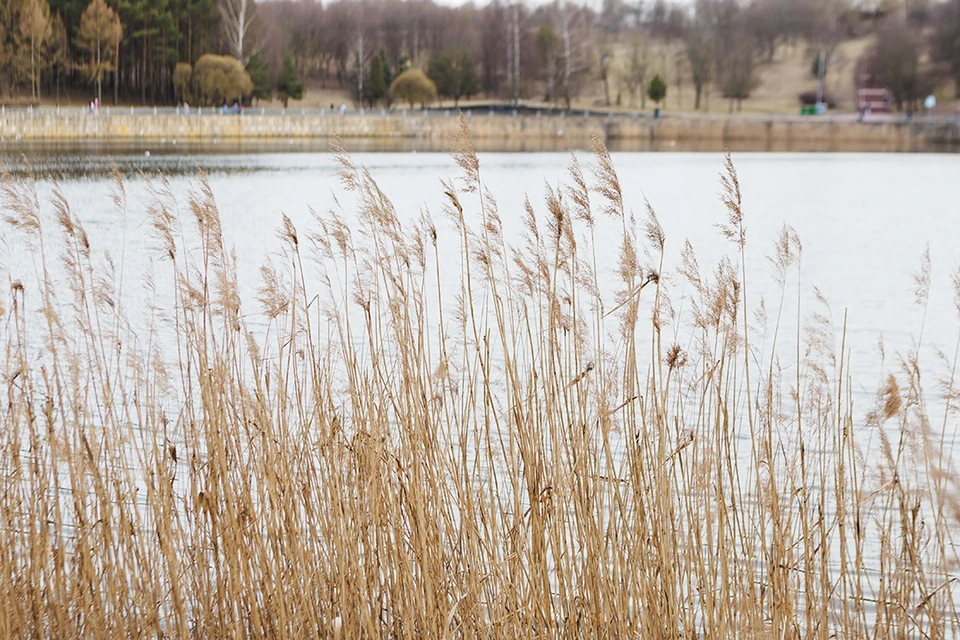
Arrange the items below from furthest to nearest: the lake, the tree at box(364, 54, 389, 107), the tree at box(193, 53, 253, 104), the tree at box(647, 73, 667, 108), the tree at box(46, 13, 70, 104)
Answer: the tree at box(364, 54, 389, 107) → the tree at box(647, 73, 667, 108) → the tree at box(193, 53, 253, 104) → the tree at box(46, 13, 70, 104) → the lake

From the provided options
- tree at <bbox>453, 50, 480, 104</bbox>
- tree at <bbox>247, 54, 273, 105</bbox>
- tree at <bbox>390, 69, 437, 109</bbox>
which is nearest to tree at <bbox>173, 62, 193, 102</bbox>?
tree at <bbox>247, 54, 273, 105</bbox>

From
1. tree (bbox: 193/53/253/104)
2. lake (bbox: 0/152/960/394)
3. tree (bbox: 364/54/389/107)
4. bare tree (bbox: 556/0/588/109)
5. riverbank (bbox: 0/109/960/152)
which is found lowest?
lake (bbox: 0/152/960/394)

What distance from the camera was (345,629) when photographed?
Result: 132 inches

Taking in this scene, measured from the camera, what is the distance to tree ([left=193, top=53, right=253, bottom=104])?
5769cm

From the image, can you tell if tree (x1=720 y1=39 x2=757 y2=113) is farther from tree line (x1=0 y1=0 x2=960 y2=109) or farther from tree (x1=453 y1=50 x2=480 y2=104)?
tree (x1=453 y1=50 x2=480 y2=104)

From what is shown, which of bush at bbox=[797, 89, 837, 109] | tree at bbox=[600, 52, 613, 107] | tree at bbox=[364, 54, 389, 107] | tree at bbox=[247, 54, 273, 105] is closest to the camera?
tree at bbox=[247, 54, 273, 105]

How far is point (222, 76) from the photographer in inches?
2267

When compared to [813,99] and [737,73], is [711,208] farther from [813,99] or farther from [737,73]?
[813,99]

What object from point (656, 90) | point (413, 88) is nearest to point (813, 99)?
point (656, 90)

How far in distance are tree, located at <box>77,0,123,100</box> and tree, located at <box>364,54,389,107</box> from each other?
1838 cm

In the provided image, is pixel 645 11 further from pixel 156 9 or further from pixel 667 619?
pixel 667 619

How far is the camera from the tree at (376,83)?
73312mm

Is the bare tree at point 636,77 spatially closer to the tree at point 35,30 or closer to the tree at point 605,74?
the tree at point 605,74

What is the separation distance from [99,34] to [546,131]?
25918 millimetres
